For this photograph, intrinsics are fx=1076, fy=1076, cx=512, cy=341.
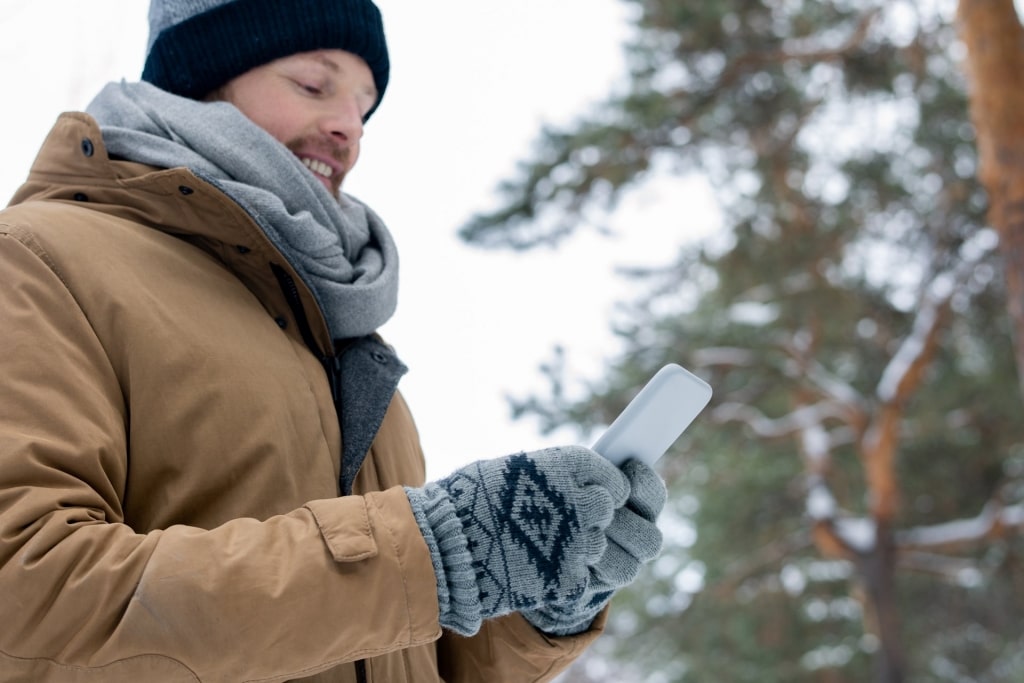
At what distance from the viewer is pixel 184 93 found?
164 cm

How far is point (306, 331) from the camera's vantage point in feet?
4.56

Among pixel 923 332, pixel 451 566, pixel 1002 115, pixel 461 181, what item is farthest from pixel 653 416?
pixel 461 181

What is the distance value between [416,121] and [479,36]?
15.7 ft

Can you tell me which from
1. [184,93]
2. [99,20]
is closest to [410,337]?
[99,20]

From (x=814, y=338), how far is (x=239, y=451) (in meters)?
8.75

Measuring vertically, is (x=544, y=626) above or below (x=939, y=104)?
above

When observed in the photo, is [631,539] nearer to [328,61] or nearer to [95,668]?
[95,668]

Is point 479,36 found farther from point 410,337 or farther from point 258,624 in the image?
point 258,624

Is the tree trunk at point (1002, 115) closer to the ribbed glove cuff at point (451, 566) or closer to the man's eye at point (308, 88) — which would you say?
the man's eye at point (308, 88)

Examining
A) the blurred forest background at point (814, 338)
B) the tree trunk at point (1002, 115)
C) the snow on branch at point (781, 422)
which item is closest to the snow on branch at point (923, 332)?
the blurred forest background at point (814, 338)

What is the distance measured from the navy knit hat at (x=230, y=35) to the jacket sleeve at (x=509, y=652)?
2.92 ft

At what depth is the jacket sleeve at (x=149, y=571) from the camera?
0.93 m

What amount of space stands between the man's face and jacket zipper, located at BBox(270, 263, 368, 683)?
0.30 meters

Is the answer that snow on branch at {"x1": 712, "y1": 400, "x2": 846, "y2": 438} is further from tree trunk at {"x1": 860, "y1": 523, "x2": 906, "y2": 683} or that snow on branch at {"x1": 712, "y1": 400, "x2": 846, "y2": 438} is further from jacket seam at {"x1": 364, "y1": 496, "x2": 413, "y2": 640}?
jacket seam at {"x1": 364, "y1": 496, "x2": 413, "y2": 640}
